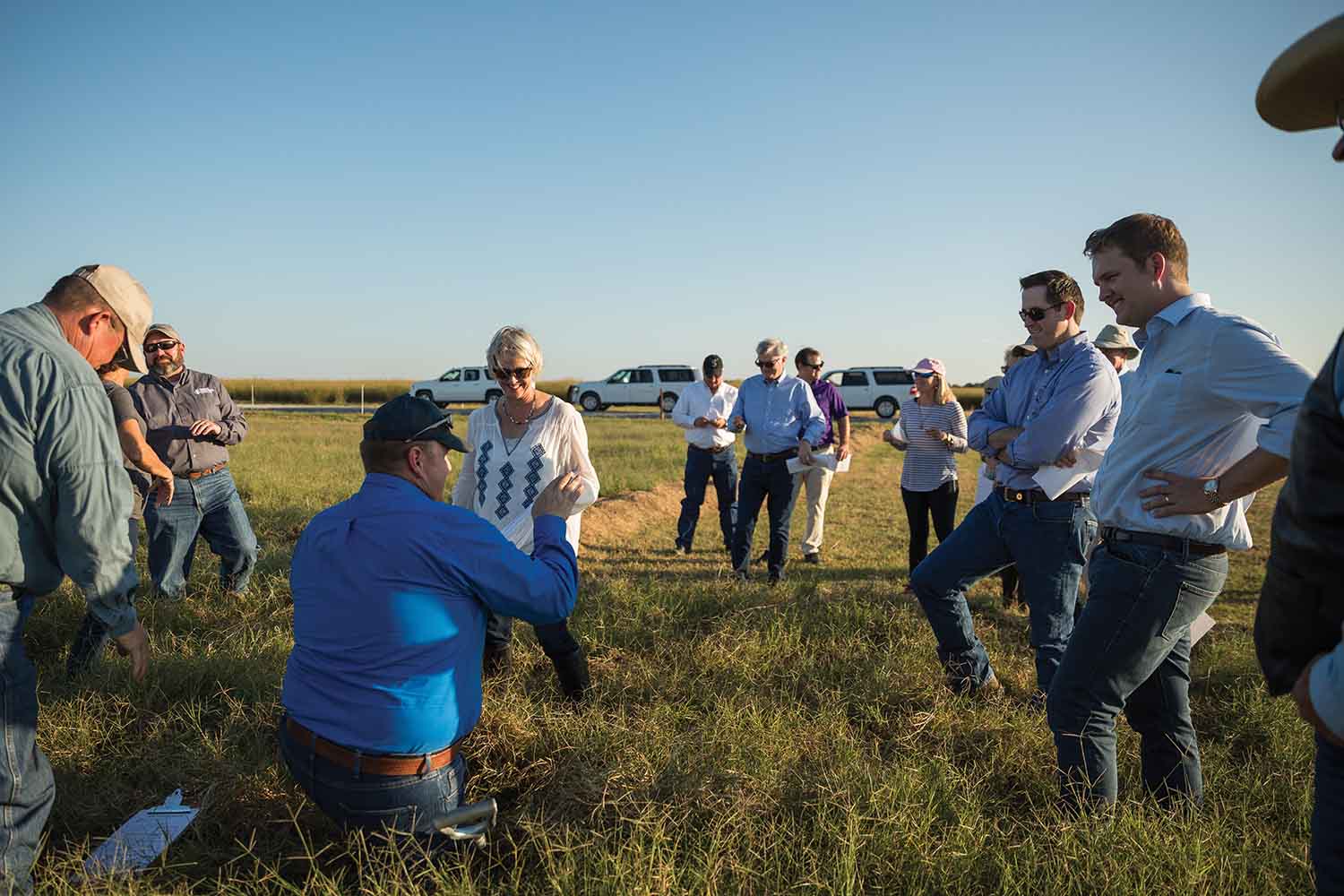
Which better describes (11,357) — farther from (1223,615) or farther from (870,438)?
(870,438)

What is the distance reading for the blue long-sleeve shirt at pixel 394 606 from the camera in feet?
7.01

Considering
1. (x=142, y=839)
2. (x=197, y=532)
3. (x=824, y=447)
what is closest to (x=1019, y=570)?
(x=142, y=839)

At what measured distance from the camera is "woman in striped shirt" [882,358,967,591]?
6.20m

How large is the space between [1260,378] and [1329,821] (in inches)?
51.2

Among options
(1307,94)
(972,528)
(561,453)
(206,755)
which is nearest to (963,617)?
(972,528)

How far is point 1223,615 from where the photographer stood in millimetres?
6164

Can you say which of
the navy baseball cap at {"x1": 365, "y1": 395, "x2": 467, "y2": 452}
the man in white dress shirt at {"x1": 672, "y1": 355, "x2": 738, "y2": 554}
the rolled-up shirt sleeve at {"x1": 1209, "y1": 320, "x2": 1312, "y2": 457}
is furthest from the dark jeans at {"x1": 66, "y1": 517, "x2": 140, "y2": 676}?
the man in white dress shirt at {"x1": 672, "y1": 355, "x2": 738, "y2": 554}

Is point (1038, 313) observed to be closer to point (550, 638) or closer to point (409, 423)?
point (550, 638)

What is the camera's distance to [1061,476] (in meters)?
3.41

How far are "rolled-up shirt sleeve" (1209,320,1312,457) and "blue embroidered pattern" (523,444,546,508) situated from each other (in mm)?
2747

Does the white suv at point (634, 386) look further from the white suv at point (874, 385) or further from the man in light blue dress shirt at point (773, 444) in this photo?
the man in light blue dress shirt at point (773, 444)

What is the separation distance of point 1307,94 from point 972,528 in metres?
2.44

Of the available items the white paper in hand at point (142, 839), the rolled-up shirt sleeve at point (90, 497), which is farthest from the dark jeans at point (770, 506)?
the rolled-up shirt sleeve at point (90, 497)

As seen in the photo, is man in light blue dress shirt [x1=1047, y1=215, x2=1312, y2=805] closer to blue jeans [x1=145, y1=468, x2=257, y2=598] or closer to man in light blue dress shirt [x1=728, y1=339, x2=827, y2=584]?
man in light blue dress shirt [x1=728, y1=339, x2=827, y2=584]
